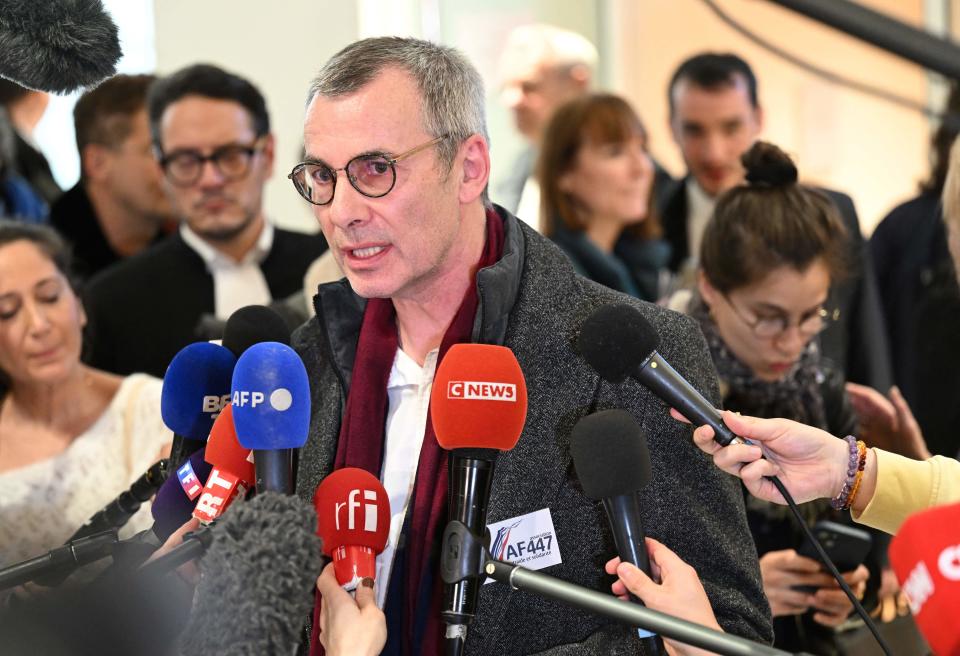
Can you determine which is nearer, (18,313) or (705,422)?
(705,422)

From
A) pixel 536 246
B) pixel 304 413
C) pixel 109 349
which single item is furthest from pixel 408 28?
pixel 304 413

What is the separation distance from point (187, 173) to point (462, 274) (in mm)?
1544

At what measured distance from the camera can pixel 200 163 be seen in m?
3.20

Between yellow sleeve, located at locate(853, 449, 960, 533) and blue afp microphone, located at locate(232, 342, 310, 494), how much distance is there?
0.80 meters

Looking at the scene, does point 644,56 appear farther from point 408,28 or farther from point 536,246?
point 536,246

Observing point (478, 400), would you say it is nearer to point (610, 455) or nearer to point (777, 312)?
point (610, 455)

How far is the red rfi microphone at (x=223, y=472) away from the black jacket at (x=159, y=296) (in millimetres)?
1581

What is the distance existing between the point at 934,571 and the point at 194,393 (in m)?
Result: 1.02

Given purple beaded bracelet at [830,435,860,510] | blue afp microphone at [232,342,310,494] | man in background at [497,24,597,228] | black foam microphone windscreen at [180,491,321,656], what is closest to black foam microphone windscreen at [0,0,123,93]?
blue afp microphone at [232,342,310,494]

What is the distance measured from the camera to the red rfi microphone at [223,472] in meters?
1.50

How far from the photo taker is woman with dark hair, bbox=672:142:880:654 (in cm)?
242

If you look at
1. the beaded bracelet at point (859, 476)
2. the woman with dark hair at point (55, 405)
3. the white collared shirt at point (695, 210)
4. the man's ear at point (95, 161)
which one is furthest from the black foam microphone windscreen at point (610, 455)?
the man's ear at point (95, 161)

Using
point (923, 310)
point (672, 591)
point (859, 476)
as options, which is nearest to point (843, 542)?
point (859, 476)

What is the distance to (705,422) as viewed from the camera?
144 centimetres
